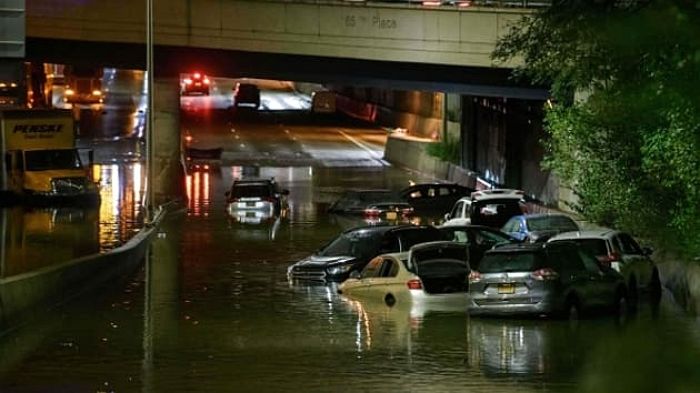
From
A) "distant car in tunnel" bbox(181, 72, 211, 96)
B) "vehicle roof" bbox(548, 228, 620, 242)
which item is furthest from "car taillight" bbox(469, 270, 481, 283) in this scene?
"distant car in tunnel" bbox(181, 72, 211, 96)

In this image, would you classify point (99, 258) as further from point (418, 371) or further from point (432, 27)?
point (432, 27)

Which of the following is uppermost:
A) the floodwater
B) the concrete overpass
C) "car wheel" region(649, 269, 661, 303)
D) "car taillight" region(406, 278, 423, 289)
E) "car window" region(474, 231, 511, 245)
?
the concrete overpass

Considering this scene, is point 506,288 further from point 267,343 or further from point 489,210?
point 489,210

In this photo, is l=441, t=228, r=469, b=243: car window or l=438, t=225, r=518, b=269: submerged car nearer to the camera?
l=438, t=225, r=518, b=269: submerged car

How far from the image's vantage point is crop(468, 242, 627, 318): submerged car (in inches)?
908

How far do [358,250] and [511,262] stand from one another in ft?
28.0

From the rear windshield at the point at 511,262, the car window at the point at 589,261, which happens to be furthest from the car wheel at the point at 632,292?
the rear windshield at the point at 511,262

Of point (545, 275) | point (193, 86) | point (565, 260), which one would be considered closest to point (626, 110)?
point (545, 275)

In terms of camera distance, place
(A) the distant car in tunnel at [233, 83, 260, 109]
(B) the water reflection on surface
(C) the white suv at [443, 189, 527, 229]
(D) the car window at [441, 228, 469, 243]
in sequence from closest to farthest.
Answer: (D) the car window at [441, 228, 469, 243]
(B) the water reflection on surface
(C) the white suv at [443, 189, 527, 229]
(A) the distant car in tunnel at [233, 83, 260, 109]

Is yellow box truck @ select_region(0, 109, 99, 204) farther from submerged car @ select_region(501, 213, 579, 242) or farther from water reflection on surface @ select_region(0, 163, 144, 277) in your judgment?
submerged car @ select_region(501, 213, 579, 242)

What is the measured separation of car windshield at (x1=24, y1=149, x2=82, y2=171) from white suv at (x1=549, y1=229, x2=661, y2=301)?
2836 cm

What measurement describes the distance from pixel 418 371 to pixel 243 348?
3743 millimetres

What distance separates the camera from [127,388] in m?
16.7

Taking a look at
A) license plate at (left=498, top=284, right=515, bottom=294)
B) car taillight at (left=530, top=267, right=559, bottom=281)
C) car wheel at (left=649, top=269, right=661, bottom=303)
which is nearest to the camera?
car taillight at (left=530, top=267, right=559, bottom=281)
